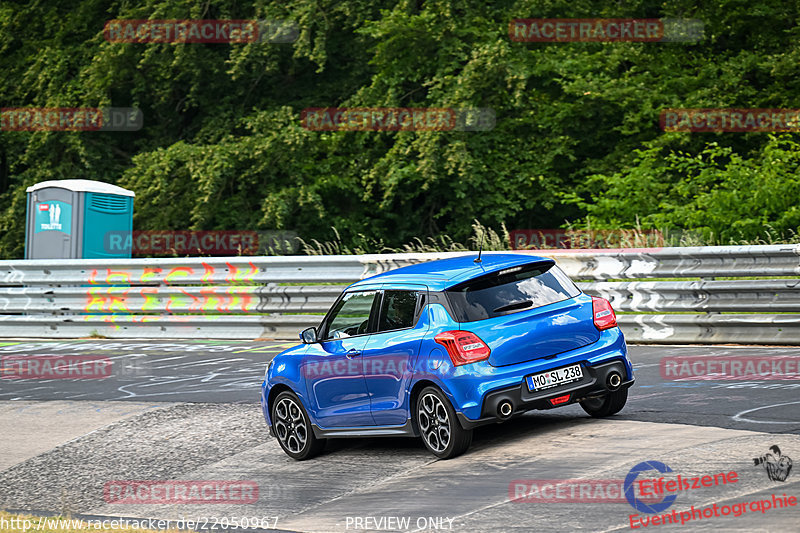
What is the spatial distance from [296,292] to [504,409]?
8.15 m

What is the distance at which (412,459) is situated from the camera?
8.52 metres

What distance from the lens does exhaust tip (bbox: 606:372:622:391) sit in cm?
858

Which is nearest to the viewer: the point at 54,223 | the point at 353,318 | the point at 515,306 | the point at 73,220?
the point at 515,306

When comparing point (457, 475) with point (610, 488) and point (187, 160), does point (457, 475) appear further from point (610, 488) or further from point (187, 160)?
point (187, 160)

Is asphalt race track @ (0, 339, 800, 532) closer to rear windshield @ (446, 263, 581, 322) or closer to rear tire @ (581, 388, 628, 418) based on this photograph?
rear tire @ (581, 388, 628, 418)

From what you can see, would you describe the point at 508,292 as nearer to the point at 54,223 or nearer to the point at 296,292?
the point at 296,292

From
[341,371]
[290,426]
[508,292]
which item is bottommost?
[290,426]

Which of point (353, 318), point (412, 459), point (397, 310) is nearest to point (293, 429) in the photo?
point (353, 318)

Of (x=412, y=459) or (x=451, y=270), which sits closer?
(x=412, y=459)

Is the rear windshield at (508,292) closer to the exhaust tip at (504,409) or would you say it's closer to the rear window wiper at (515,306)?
the rear window wiper at (515,306)

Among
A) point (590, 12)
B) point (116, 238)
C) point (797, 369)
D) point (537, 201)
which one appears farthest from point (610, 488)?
point (590, 12)

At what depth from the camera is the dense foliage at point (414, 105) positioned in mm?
27078

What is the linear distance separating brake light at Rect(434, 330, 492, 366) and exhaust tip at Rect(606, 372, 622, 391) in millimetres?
1075

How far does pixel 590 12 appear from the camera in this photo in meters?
29.6
